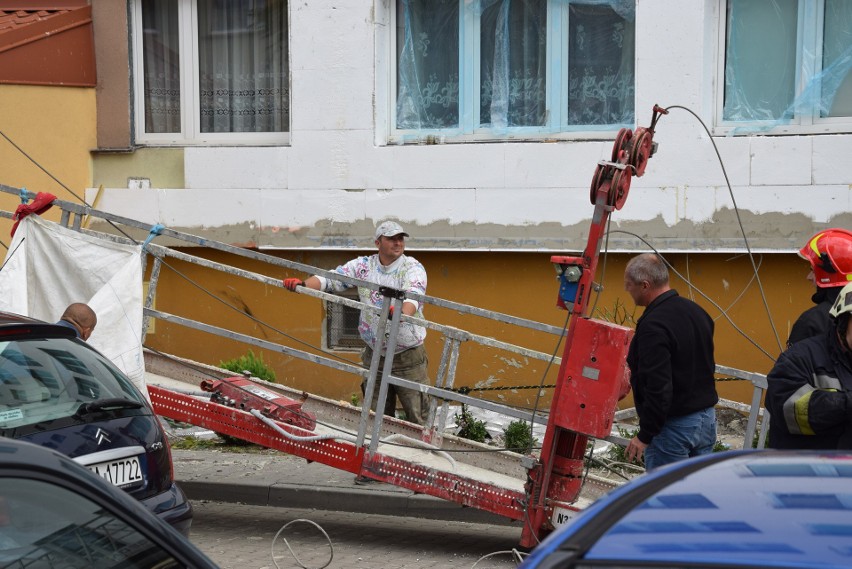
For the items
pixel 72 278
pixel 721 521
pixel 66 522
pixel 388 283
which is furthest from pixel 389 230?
pixel 721 521

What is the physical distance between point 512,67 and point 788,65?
2.54 m

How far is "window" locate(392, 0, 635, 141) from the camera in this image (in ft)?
34.1

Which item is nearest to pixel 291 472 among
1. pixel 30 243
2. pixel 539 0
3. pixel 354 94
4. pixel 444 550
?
pixel 444 550

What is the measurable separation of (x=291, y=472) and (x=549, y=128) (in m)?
4.24

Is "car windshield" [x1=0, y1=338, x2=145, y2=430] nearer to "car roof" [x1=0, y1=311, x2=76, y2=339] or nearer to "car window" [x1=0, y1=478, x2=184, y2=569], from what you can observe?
"car roof" [x1=0, y1=311, x2=76, y2=339]

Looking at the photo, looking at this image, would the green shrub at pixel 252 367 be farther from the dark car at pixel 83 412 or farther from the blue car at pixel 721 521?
the blue car at pixel 721 521

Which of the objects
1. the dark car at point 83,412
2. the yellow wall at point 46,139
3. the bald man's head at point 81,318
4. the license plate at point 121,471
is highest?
the yellow wall at point 46,139

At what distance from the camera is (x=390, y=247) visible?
8.02 metres

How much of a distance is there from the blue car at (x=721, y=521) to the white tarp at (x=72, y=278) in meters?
4.66

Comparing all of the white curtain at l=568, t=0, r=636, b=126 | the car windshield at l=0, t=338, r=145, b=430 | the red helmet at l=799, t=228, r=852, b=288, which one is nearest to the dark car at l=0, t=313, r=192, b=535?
the car windshield at l=0, t=338, r=145, b=430

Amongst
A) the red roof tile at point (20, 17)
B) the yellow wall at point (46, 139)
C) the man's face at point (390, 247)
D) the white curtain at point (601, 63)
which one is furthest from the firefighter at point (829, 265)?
the red roof tile at point (20, 17)

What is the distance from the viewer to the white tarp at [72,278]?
682cm

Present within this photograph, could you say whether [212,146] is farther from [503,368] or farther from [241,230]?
[503,368]

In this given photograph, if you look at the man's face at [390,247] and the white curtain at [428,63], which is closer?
the man's face at [390,247]
